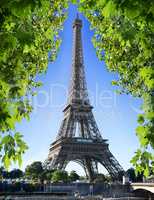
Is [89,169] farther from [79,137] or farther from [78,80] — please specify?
[78,80]

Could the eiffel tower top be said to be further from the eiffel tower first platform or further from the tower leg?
the tower leg

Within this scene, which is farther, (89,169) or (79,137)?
(89,169)

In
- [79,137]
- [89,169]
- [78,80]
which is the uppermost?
[78,80]

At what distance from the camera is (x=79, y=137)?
282 ft

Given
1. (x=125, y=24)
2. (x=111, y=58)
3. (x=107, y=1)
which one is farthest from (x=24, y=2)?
(x=111, y=58)

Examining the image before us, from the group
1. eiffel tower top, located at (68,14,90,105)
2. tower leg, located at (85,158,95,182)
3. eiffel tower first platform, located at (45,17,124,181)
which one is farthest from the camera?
tower leg, located at (85,158,95,182)

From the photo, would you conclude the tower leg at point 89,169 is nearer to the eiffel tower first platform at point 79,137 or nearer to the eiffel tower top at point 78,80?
the eiffel tower first platform at point 79,137

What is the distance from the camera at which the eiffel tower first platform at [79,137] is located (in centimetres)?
8249

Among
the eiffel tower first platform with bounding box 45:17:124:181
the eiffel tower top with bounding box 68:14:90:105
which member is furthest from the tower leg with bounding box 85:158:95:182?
the eiffel tower top with bounding box 68:14:90:105

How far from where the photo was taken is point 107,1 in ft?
19.8

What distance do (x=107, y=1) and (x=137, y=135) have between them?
2.55m

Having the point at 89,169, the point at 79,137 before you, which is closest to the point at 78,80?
the point at 79,137

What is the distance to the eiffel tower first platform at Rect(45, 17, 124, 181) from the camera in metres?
82.5

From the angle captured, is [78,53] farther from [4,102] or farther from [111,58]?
A: [4,102]
